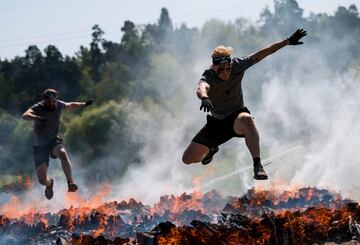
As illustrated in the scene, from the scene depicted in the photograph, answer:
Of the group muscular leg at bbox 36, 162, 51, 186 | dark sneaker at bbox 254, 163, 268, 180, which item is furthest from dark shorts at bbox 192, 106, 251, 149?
muscular leg at bbox 36, 162, 51, 186

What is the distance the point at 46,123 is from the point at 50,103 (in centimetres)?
41

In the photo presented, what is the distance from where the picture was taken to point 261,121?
25.5 meters

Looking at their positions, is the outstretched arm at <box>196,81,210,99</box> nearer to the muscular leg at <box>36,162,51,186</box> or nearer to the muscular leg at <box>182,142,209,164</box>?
the muscular leg at <box>182,142,209,164</box>

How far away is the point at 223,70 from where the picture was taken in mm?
8289

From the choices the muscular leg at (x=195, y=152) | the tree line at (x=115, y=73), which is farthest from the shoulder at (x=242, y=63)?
the tree line at (x=115, y=73)

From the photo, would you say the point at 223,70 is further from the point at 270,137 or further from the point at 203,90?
the point at 270,137

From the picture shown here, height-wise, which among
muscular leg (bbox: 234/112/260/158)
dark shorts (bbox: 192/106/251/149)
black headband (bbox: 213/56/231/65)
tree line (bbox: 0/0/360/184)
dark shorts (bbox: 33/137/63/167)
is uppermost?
tree line (bbox: 0/0/360/184)

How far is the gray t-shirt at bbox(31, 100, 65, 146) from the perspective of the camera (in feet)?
37.3

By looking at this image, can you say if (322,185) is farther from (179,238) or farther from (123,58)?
(123,58)

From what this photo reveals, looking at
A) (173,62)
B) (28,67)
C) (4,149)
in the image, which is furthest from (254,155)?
(28,67)

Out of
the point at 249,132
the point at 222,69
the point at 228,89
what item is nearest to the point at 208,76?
the point at 222,69

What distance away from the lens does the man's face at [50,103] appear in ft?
36.9

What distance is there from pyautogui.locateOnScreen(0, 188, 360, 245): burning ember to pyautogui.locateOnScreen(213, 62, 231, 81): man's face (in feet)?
5.96

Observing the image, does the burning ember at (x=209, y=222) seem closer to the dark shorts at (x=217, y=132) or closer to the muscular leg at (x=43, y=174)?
the muscular leg at (x=43, y=174)
